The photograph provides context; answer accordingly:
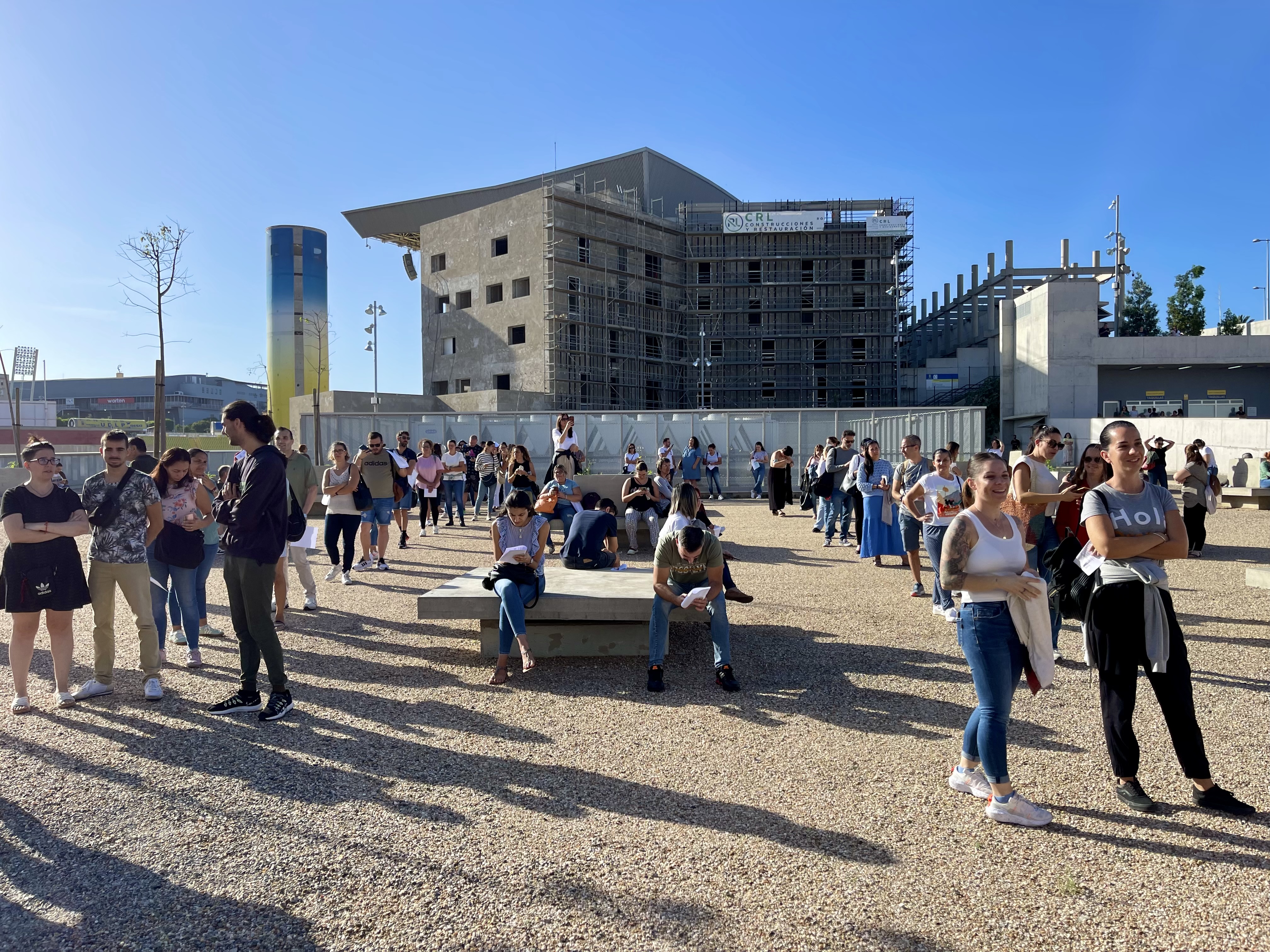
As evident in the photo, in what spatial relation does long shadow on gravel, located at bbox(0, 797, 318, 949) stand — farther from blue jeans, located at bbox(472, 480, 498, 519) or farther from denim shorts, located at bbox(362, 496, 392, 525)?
blue jeans, located at bbox(472, 480, 498, 519)

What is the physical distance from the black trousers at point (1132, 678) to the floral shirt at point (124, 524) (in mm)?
5620

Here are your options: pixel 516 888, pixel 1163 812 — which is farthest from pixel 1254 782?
pixel 516 888

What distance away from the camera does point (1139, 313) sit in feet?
190

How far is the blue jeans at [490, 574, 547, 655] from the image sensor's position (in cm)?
595

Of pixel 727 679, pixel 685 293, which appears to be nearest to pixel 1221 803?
pixel 727 679

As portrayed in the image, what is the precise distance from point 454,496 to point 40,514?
1181cm

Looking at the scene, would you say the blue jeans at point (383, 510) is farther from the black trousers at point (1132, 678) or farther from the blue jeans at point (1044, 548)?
the black trousers at point (1132, 678)

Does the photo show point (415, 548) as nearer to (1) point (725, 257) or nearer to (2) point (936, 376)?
(1) point (725, 257)

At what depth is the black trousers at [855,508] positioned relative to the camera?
11.9 metres

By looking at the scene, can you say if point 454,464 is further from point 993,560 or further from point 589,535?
point 993,560

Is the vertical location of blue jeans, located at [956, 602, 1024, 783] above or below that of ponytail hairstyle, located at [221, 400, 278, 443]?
below

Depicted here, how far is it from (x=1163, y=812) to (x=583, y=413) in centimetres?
2321

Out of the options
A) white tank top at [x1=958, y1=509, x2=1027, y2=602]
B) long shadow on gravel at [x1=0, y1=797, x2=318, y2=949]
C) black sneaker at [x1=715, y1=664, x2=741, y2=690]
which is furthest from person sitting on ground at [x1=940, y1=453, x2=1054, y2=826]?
long shadow on gravel at [x1=0, y1=797, x2=318, y2=949]

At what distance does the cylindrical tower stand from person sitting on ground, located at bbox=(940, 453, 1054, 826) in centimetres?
5308
